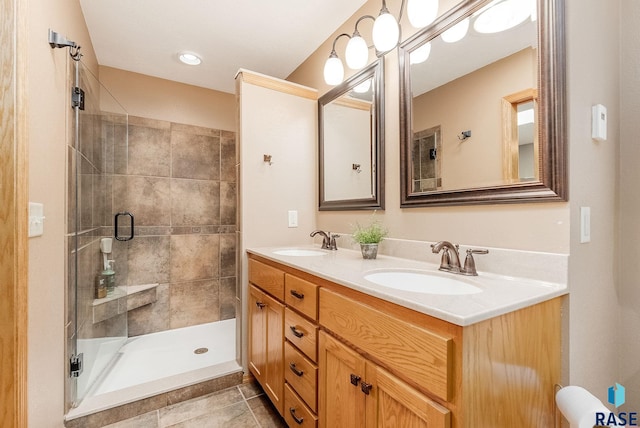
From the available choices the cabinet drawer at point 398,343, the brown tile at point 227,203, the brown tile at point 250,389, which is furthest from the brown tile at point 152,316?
the cabinet drawer at point 398,343

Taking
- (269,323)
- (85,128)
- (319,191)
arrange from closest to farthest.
Result: (269,323) < (85,128) < (319,191)

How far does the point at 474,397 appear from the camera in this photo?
2.25 feet

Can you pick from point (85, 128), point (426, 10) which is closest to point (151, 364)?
point (85, 128)

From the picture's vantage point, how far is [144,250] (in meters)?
2.62

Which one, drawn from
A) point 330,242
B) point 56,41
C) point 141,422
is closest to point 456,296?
point 330,242

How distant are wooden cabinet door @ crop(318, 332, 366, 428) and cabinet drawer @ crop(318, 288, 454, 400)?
65mm

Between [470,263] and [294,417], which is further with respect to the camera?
[294,417]

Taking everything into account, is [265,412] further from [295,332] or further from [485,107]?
[485,107]

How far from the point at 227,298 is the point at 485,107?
2759 millimetres

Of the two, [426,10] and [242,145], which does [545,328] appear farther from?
[242,145]

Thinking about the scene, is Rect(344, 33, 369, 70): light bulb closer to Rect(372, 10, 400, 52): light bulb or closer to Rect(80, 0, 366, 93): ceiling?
Rect(372, 10, 400, 52): light bulb

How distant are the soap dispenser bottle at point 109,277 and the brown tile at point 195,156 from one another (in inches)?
36.8

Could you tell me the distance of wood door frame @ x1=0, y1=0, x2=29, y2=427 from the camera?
914mm

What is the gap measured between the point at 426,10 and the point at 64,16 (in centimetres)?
178
